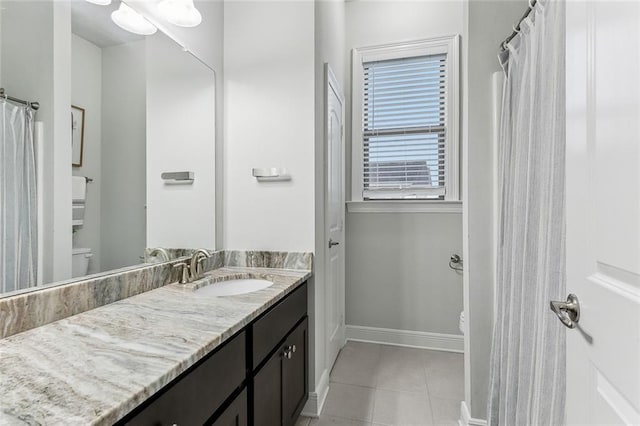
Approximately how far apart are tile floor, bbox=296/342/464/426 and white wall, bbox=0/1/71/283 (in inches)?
59.3

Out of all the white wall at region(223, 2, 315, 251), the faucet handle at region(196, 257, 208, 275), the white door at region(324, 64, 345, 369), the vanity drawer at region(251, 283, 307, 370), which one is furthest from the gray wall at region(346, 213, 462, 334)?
the faucet handle at region(196, 257, 208, 275)

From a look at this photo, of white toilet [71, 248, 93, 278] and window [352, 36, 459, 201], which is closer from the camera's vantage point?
white toilet [71, 248, 93, 278]

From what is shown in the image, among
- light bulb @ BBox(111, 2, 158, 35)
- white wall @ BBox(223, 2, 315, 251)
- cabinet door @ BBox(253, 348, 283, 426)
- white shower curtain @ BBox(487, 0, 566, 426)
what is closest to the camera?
white shower curtain @ BBox(487, 0, 566, 426)

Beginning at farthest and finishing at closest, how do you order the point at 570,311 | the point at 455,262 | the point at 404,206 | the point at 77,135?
the point at 404,206 < the point at 455,262 < the point at 77,135 < the point at 570,311

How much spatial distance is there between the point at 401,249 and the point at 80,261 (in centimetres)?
226

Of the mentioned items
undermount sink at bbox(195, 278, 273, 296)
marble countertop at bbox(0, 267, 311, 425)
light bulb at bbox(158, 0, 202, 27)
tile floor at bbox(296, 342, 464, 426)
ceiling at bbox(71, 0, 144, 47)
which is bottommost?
tile floor at bbox(296, 342, 464, 426)

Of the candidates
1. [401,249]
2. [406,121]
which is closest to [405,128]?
[406,121]

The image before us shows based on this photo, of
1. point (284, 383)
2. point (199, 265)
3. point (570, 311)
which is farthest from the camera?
point (199, 265)

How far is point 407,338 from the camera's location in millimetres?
2711

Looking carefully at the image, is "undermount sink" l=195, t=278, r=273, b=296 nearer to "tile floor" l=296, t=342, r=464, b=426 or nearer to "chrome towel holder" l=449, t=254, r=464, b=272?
"tile floor" l=296, t=342, r=464, b=426

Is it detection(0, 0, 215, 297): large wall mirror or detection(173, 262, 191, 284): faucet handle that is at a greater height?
detection(0, 0, 215, 297): large wall mirror

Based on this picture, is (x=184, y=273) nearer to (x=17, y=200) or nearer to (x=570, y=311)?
(x=17, y=200)

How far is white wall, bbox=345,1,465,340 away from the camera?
102 inches

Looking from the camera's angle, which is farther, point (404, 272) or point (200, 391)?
point (404, 272)
